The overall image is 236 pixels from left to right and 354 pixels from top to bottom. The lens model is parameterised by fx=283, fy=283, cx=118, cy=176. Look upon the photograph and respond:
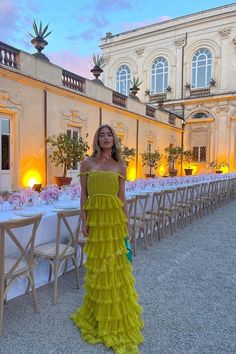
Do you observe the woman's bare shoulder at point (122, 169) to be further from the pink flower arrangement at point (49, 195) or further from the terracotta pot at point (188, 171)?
the terracotta pot at point (188, 171)

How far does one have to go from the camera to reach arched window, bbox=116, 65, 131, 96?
Answer: 2140 centimetres

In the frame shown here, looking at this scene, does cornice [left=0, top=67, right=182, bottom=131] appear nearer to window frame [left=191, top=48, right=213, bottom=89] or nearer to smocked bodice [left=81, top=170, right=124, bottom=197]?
smocked bodice [left=81, top=170, right=124, bottom=197]

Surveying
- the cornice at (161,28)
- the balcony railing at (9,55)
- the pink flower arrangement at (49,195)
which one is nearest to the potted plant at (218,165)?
the cornice at (161,28)

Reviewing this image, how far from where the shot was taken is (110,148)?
229cm

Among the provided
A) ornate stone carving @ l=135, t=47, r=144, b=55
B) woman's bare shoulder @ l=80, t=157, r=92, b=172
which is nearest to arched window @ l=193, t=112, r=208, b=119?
ornate stone carving @ l=135, t=47, r=144, b=55

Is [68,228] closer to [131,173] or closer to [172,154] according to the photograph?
[131,173]

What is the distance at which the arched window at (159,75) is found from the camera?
20.2 m

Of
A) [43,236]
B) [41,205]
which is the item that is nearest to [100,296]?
[43,236]

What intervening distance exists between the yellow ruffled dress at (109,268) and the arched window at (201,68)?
18.8 metres

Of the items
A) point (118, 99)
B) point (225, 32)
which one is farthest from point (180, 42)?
point (118, 99)

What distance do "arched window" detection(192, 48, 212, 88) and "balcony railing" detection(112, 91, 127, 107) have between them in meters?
8.09

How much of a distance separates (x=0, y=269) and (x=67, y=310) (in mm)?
841

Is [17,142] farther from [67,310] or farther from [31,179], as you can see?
[67,310]

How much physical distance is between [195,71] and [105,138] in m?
19.1
